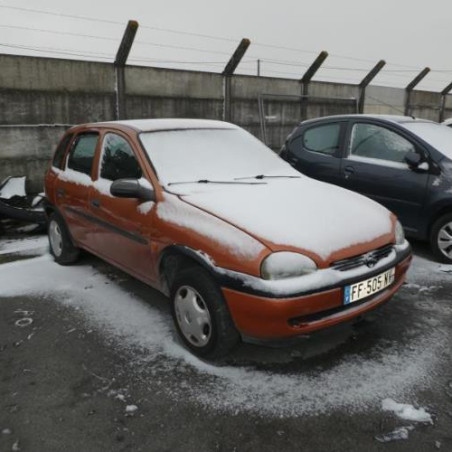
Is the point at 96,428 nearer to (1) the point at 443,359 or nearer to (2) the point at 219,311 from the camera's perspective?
(2) the point at 219,311

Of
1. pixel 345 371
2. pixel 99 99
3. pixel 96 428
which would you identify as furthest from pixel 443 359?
pixel 99 99

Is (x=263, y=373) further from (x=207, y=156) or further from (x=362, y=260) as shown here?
(x=207, y=156)

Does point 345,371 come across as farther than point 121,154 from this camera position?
No

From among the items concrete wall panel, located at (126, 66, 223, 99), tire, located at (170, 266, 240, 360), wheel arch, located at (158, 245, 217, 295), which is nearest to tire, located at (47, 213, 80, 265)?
wheel arch, located at (158, 245, 217, 295)

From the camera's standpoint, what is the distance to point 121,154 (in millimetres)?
3898

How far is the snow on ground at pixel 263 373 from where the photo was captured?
8.82 ft

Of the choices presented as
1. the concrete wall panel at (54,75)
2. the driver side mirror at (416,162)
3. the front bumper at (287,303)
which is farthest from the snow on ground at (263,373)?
the concrete wall panel at (54,75)

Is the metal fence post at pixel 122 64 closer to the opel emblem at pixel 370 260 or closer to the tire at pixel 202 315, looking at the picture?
the tire at pixel 202 315

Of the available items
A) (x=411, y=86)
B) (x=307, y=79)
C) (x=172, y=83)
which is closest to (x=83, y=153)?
(x=172, y=83)

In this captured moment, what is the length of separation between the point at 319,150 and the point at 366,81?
786 centimetres

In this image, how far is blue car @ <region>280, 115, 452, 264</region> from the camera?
16.4ft

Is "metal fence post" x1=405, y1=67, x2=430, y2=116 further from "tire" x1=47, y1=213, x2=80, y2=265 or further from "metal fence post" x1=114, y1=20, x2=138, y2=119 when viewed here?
"tire" x1=47, y1=213, x2=80, y2=265

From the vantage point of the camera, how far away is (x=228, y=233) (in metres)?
2.81

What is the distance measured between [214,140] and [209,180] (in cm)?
64
